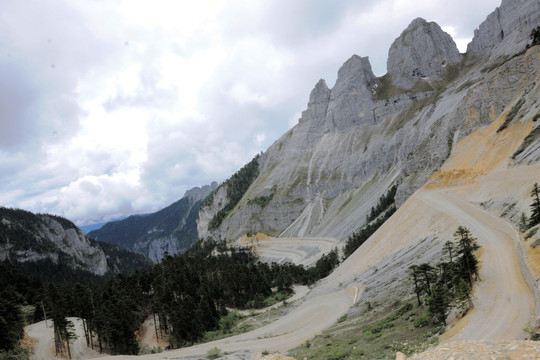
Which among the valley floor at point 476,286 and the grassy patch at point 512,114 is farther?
the grassy patch at point 512,114

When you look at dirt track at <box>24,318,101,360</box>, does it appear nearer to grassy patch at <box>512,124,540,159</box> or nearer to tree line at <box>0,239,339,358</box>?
tree line at <box>0,239,339,358</box>

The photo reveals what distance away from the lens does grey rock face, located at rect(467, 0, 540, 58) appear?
113250 millimetres

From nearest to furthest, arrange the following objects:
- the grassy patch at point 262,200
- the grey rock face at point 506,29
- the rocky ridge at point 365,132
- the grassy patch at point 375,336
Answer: the grassy patch at point 375,336 < the rocky ridge at point 365,132 < the grey rock face at point 506,29 < the grassy patch at point 262,200

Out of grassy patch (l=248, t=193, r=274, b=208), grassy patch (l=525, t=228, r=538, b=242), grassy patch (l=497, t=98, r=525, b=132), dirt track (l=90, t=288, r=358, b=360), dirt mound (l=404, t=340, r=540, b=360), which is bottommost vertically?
dirt track (l=90, t=288, r=358, b=360)

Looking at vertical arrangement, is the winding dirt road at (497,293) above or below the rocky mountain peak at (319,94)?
below

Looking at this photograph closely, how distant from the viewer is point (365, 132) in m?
150

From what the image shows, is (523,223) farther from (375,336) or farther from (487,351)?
(487,351)

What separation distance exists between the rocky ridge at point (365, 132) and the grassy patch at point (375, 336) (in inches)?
1916

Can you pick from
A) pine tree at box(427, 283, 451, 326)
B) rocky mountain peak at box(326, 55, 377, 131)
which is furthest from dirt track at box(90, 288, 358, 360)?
rocky mountain peak at box(326, 55, 377, 131)

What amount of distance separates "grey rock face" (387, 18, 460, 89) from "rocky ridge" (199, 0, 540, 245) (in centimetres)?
50

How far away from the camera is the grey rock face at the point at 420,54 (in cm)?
14962

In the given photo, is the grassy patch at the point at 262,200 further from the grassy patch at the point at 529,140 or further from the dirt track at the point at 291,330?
the grassy patch at the point at 529,140

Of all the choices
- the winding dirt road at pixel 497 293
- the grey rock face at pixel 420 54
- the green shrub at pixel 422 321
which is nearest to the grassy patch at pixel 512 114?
the winding dirt road at pixel 497 293

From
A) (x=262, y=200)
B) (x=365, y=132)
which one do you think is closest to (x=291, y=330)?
(x=262, y=200)
